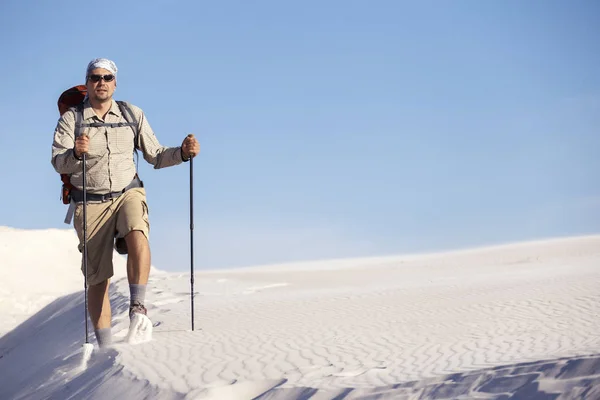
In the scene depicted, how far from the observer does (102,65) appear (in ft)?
22.4

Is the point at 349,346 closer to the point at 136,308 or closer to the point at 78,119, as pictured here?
the point at 136,308

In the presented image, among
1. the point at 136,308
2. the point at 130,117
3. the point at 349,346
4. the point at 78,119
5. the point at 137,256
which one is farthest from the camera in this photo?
the point at 130,117

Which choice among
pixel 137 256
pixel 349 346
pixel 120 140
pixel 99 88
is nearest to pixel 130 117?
pixel 120 140

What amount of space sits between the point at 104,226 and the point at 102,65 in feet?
4.30

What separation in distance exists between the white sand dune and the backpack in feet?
4.64

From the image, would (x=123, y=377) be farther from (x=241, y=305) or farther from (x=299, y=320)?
(x=241, y=305)

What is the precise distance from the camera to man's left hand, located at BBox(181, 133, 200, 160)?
22.8ft

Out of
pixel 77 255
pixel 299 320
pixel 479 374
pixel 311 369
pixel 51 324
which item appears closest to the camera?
pixel 479 374

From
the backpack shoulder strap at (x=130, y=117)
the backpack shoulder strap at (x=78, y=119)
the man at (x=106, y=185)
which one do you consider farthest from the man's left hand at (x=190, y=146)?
the backpack shoulder strap at (x=78, y=119)

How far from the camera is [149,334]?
6918mm

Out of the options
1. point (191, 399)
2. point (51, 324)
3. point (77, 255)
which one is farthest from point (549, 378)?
point (77, 255)

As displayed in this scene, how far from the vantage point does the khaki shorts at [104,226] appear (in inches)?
268

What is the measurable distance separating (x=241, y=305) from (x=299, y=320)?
8.35ft

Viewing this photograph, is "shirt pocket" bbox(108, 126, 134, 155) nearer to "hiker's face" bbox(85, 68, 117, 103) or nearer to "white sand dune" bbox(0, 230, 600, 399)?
"hiker's face" bbox(85, 68, 117, 103)
